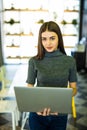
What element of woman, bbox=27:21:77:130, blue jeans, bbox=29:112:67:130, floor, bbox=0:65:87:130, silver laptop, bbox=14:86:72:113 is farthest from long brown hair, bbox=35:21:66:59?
floor, bbox=0:65:87:130

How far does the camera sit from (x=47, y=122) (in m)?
1.66

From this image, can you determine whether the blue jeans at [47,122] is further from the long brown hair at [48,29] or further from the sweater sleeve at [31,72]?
the long brown hair at [48,29]

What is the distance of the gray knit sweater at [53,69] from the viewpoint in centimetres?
166

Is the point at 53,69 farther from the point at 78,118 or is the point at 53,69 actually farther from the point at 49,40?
the point at 78,118

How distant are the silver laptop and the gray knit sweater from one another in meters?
0.15

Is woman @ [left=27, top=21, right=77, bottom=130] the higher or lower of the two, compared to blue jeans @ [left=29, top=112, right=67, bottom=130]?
higher

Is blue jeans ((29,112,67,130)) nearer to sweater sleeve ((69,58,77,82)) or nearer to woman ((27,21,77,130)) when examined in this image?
woman ((27,21,77,130))

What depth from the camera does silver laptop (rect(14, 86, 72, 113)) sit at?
1.52 metres

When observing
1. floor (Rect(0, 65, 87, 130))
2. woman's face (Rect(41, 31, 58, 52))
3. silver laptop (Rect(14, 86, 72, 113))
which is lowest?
floor (Rect(0, 65, 87, 130))

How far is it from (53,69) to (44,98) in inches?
8.7

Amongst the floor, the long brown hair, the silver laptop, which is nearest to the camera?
the silver laptop

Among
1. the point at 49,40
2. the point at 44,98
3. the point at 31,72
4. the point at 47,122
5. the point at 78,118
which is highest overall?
the point at 49,40

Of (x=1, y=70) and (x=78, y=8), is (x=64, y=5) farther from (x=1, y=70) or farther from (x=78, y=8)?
(x=1, y=70)

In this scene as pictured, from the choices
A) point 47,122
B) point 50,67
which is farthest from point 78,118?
point 50,67
